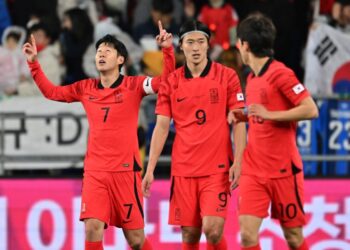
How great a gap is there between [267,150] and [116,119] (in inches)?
67.4

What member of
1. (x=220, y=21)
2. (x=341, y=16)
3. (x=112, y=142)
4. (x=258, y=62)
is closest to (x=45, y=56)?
(x=220, y=21)

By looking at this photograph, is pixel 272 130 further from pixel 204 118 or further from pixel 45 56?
pixel 45 56

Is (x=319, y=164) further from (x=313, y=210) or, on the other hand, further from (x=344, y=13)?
(x=344, y=13)

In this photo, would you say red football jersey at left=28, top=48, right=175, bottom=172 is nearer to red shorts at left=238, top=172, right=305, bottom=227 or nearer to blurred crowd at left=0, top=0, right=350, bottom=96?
red shorts at left=238, top=172, right=305, bottom=227

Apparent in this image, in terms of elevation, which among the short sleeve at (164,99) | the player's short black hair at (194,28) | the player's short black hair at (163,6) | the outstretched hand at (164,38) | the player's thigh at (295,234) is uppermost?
the player's short black hair at (163,6)

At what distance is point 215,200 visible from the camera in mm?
12086

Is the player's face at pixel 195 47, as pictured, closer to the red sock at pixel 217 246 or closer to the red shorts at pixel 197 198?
the red shorts at pixel 197 198

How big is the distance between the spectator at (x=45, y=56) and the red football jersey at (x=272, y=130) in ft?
16.7

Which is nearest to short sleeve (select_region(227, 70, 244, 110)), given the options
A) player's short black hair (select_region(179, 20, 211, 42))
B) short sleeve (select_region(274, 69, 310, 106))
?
player's short black hair (select_region(179, 20, 211, 42))

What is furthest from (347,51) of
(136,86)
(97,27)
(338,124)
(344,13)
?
(136,86)

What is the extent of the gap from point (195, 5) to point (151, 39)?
1278mm

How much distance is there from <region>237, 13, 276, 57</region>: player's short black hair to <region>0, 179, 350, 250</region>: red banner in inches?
133

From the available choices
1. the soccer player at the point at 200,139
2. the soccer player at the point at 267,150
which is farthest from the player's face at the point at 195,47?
the soccer player at the point at 267,150

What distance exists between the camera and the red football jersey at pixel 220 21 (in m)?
16.8
